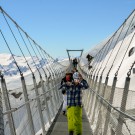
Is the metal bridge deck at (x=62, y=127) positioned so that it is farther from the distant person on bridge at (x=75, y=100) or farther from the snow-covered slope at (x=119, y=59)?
the snow-covered slope at (x=119, y=59)

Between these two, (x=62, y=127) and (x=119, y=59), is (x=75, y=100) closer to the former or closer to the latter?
(x=62, y=127)

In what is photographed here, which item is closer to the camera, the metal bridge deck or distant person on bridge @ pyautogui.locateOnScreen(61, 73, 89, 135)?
distant person on bridge @ pyautogui.locateOnScreen(61, 73, 89, 135)

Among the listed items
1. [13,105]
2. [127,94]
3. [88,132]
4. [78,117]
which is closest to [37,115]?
[78,117]

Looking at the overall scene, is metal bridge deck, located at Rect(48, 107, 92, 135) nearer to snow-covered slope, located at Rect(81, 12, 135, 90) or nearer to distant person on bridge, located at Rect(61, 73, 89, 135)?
distant person on bridge, located at Rect(61, 73, 89, 135)

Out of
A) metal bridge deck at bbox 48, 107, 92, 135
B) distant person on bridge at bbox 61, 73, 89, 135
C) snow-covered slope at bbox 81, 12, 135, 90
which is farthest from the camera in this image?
metal bridge deck at bbox 48, 107, 92, 135

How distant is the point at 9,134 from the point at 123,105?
73.5 inches

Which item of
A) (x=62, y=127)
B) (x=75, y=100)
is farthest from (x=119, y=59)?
(x=75, y=100)

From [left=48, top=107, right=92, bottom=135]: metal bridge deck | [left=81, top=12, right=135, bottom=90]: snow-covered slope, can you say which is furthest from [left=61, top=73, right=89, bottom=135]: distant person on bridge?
[left=48, top=107, right=92, bottom=135]: metal bridge deck

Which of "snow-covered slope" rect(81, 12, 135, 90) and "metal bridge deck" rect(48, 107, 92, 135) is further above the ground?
"snow-covered slope" rect(81, 12, 135, 90)

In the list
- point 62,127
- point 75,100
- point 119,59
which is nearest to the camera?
point 75,100

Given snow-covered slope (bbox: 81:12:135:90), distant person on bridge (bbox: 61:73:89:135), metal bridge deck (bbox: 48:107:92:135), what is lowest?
metal bridge deck (bbox: 48:107:92:135)

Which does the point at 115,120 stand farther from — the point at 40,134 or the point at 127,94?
the point at 40,134

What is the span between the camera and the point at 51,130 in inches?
500

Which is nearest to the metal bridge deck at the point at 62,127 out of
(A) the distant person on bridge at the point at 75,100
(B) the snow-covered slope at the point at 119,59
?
(A) the distant person on bridge at the point at 75,100
